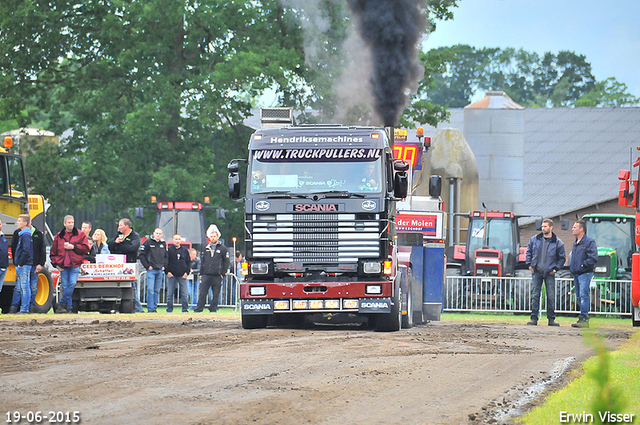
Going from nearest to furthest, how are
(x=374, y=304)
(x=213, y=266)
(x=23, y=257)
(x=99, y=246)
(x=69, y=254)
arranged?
(x=374, y=304)
(x=23, y=257)
(x=69, y=254)
(x=99, y=246)
(x=213, y=266)

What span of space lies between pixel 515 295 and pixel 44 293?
1173 cm

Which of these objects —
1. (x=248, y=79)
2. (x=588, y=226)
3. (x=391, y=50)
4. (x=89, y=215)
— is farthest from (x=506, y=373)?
(x=89, y=215)

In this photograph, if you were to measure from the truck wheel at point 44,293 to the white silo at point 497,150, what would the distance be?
1073 inches

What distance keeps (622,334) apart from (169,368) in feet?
30.1

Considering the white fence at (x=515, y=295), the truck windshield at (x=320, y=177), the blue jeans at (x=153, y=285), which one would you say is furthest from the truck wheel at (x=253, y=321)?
the white fence at (x=515, y=295)

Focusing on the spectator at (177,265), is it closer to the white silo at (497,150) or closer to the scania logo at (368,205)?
Result: the scania logo at (368,205)

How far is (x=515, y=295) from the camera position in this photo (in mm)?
24938

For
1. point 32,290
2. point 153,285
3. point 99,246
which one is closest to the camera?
point 32,290

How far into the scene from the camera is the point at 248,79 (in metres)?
34.0

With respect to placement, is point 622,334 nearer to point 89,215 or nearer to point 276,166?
point 276,166

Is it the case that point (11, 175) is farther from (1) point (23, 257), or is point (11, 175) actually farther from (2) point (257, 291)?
(2) point (257, 291)

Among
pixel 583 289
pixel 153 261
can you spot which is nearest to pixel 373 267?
→ pixel 583 289

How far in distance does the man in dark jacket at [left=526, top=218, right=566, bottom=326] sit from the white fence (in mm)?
5326

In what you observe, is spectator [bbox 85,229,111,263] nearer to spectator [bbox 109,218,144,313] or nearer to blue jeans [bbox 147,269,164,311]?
spectator [bbox 109,218,144,313]
